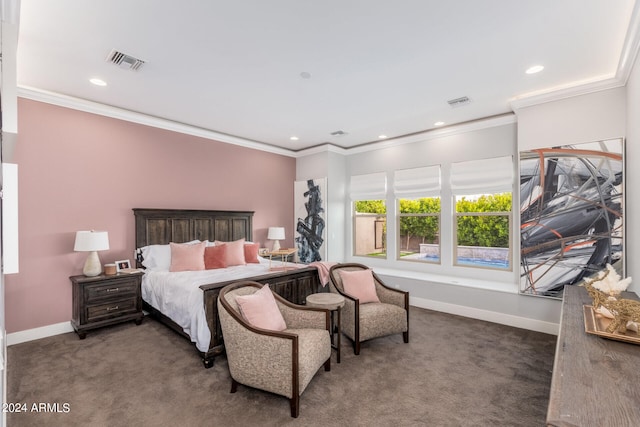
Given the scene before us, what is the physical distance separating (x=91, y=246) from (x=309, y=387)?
2.98m

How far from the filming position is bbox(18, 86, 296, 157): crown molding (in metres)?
3.56

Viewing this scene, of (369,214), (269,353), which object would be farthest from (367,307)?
(369,214)

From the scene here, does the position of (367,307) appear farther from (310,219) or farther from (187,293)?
(310,219)

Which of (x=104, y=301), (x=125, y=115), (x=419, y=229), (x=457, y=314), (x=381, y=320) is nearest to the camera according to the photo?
(x=381, y=320)

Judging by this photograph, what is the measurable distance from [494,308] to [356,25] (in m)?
3.85

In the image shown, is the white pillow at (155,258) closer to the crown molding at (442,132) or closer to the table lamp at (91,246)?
the table lamp at (91,246)

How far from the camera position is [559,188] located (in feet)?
11.9

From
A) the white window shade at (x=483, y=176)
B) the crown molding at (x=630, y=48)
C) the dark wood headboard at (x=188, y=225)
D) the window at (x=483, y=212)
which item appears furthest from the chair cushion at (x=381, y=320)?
the crown molding at (x=630, y=48)

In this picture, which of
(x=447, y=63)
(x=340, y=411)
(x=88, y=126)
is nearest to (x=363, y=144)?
(x=447, y=63)

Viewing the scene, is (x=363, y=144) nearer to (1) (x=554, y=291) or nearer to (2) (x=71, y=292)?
(1) (x=554, y=291)

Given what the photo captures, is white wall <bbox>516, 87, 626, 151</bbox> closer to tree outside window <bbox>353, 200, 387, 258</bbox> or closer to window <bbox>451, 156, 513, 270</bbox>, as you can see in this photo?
window <bbox>451, 156, 513, 270</bbox>

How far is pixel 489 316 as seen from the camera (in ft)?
13.6

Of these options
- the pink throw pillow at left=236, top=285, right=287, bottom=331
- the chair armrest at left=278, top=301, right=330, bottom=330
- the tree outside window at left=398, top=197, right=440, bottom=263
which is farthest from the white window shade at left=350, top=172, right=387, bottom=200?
the pink throw pillow at left=236, top=285, right=287, bottom=331

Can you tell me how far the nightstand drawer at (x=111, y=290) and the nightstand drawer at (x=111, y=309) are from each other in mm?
81
